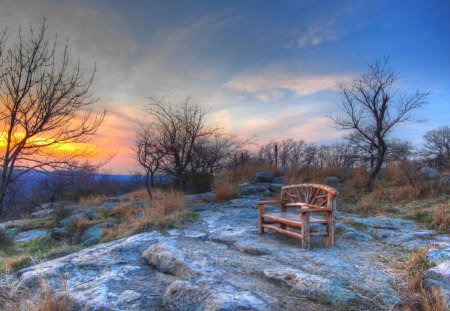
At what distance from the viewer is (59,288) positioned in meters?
3.78

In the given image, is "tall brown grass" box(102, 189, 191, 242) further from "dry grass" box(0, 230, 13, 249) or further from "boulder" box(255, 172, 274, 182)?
"boulder" box(255, 172, 274, 182)

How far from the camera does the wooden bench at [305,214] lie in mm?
4992

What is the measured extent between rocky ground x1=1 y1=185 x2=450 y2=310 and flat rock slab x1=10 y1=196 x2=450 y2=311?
0.4 inches

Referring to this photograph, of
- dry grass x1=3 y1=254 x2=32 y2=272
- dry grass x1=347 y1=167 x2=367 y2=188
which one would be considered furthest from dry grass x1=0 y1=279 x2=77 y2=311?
dry grass x1=347 y1=167 x2=367 y2=188

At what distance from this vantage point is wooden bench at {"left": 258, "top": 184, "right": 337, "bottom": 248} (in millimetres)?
4992

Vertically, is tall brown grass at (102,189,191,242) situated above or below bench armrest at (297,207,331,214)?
below

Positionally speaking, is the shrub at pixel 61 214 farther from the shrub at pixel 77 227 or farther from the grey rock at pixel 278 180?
Answer: the grey rock at pixel 278 180

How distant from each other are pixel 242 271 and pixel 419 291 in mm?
1829

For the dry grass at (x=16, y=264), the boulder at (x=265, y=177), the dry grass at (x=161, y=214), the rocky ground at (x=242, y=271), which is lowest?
the dry grass at (x=16, y=264)

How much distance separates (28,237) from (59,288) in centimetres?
606

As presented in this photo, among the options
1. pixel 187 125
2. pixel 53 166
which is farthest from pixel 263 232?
pixel 187 125

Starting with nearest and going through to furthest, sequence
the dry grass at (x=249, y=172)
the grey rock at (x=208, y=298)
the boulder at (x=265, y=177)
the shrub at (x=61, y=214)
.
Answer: the grey rock at (x=208, y=298), the shrub at (x=61, y=214), the boulder at (x=265, y=177), the dry grass at (x=249, y=172)

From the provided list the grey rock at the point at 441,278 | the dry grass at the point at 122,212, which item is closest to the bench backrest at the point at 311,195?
the grey rock at the point at 441,278

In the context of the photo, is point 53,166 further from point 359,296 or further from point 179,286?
point 359,296
